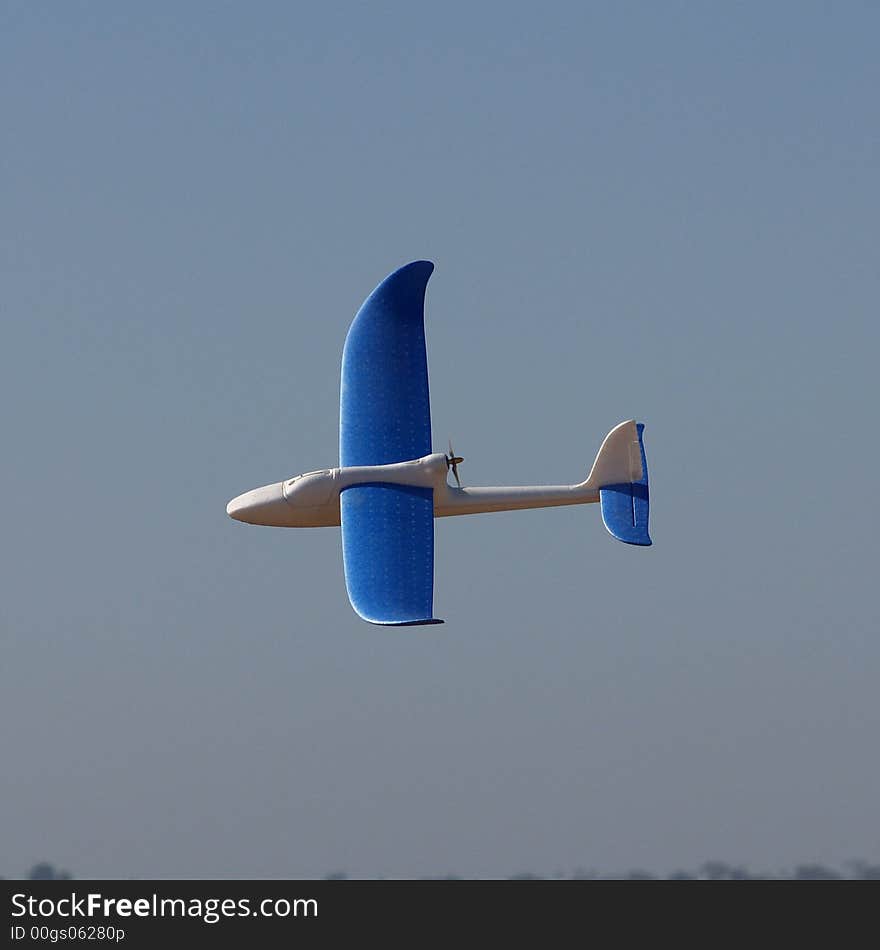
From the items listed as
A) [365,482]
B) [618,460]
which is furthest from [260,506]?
[618,460]

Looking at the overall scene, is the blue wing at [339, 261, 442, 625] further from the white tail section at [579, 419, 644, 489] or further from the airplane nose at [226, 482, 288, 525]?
the white tail section at [579, 419, 644, 489]

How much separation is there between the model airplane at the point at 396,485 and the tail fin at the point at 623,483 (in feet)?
0.12

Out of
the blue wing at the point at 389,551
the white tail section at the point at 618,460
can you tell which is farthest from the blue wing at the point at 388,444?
the white tail section at the point at 618,460

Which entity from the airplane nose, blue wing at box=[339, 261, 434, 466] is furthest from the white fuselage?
blue wing at box=[339, 261, 434, 466]

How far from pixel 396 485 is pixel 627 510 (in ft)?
30.3

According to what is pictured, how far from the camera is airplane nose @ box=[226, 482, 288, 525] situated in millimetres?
90875

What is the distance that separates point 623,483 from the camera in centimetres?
9288

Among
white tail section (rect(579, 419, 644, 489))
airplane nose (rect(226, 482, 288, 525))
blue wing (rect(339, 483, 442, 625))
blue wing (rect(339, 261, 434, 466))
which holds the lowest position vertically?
blue wing (rect(339, 483, 442, 625))

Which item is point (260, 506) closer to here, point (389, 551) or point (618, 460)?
point (389, 551)

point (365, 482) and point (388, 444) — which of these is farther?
point (388, 444)

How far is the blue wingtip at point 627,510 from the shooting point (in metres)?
92.0

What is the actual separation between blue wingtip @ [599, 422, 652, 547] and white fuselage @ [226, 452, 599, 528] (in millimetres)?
939

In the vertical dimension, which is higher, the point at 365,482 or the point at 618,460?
the point at 618,460
